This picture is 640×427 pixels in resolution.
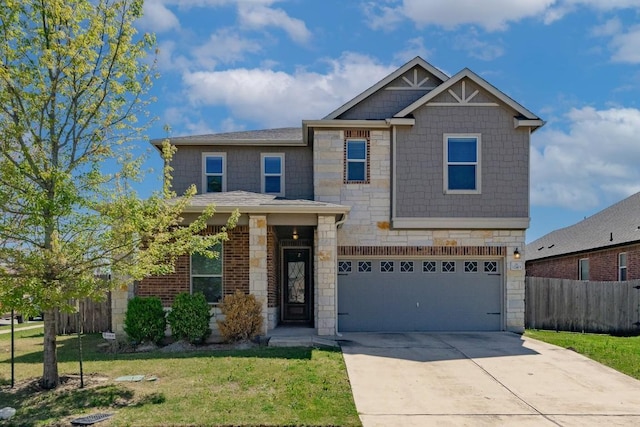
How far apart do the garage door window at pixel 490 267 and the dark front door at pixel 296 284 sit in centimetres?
516

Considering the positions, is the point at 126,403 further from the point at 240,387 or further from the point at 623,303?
the point at 623,303

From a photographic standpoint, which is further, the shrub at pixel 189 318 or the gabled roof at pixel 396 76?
the gabled roof at pixel 396 76

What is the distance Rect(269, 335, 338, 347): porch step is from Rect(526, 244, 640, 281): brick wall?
38.3ft

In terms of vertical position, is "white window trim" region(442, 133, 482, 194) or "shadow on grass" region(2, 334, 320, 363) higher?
"white window trim" region(442, 133, 482, 194)

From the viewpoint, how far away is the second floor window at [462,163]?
13914mm

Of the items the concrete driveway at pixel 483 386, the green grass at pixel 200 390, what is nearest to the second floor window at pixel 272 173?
the concrete driveway at pixel 483 386

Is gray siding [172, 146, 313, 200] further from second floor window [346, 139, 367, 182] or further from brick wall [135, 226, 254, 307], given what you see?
brick wall [135, 226, 254, 307]

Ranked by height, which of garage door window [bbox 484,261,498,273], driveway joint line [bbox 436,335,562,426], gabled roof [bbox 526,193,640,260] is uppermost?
gabled roof [bbox 526,193,640,260]

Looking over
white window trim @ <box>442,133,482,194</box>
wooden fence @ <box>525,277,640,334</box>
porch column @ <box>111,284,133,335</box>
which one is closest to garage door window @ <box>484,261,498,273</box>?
white window trim @ <box>442,133,482,194</box>

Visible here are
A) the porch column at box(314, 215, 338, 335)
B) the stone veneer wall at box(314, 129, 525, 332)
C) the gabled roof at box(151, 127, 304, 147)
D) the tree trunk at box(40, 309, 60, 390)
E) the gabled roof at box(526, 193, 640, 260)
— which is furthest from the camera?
the gabled roof at box(526, 193, 640, 260)

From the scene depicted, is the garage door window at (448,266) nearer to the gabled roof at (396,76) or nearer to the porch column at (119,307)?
the gabled roof at (396,76)

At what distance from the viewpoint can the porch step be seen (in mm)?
11250

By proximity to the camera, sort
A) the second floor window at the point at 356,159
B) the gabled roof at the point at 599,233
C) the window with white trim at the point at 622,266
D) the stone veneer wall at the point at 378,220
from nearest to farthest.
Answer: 1. the stone veneer wall at the point at 378,220
2. the second floor window at the point at 356,159
3. the window with white trim at the point at 622,266
4. the gabled roof at the point at 599,233

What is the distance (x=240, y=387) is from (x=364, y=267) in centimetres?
691
